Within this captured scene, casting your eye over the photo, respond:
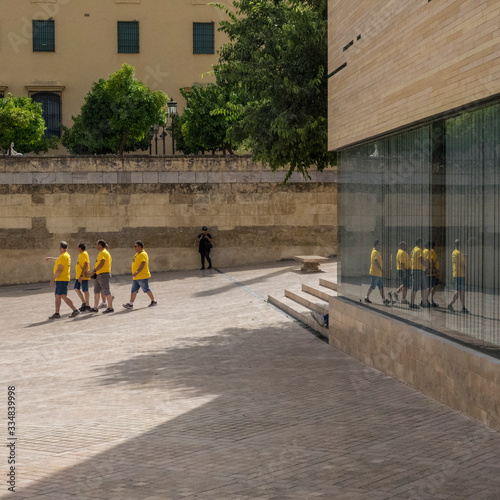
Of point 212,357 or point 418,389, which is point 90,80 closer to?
point 212,357

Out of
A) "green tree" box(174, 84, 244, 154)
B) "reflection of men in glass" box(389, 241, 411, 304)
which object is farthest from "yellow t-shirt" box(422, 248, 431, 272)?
"green tree" box(174, 84, 244, 154)

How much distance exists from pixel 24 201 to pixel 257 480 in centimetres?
2375

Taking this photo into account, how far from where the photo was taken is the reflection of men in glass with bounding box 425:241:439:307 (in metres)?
9.59

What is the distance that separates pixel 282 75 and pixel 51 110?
3216 cm

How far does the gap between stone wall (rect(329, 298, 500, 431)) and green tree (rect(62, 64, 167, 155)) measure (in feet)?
82.3

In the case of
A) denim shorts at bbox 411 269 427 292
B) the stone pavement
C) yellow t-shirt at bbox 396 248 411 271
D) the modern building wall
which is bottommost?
the stone pavement

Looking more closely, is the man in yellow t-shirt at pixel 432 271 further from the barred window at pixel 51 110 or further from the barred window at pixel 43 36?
the barred window at pixel 43 36

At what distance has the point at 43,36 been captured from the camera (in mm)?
44500

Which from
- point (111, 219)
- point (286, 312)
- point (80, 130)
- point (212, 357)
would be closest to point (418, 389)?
point (212, 357)

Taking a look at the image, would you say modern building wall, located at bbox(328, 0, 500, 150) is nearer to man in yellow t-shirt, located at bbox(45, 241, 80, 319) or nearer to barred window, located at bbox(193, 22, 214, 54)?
man in yellow t-shirt, located at bbox(45, 241, 80, 319)

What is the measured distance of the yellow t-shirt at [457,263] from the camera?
8911 mm

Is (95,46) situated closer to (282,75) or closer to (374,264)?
(282,75)

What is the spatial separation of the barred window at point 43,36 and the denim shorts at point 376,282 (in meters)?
36.6

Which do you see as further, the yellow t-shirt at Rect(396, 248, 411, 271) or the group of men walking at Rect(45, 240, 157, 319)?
the group of men walking at Rect(45, 240, 157, 319)
